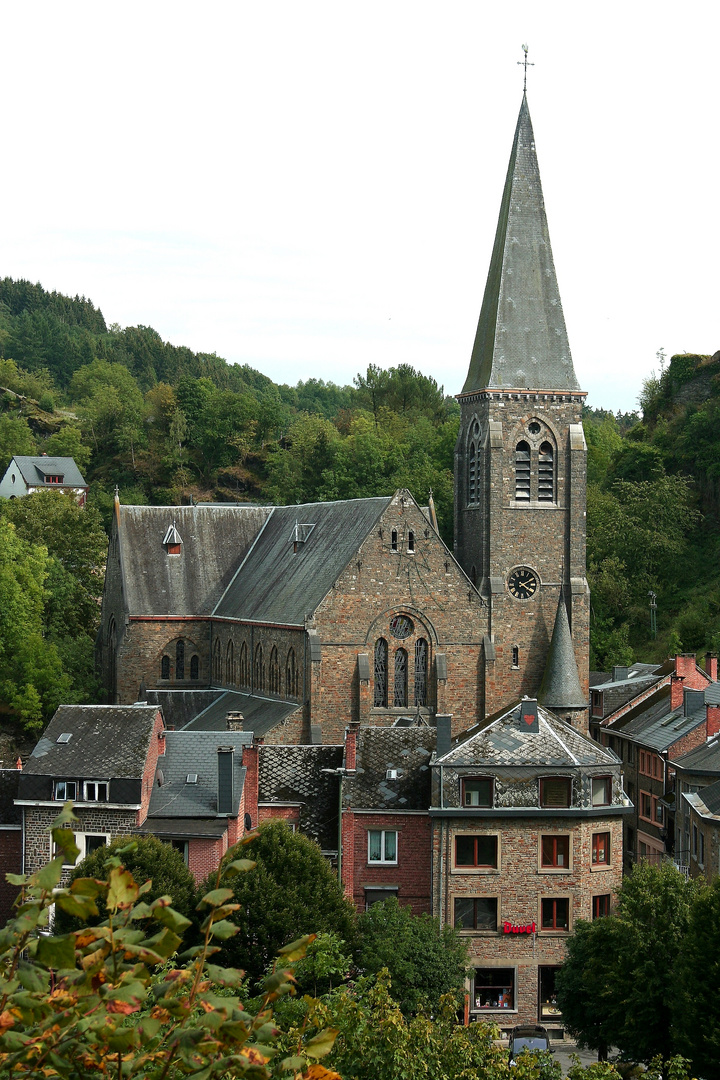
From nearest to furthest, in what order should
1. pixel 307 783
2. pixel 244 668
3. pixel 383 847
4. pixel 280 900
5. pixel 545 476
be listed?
pixel 280 900 → pixel 383 847 → pixel 307 783 → pixel 545 476 → pixel 244 668

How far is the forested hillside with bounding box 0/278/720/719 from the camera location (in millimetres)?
71500

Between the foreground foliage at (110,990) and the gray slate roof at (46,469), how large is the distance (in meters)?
106

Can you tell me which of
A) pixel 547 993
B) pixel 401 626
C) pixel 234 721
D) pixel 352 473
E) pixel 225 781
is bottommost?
pixel 547 993

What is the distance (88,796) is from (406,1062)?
21.8 m

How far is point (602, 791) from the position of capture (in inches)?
1574

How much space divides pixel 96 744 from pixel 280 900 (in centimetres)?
993

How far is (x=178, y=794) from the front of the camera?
40.2 m

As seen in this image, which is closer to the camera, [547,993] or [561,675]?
[547,993]

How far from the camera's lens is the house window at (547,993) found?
37.9m

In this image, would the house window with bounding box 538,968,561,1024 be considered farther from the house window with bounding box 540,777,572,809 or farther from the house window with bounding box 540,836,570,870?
the house window with bounding box 540,777,572,809

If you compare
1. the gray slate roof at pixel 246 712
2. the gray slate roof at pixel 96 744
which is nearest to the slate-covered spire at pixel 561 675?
the gray slate roof at pixel 246 712

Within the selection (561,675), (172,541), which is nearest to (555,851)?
(561,675)

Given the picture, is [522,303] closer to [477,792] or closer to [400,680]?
[400,680]

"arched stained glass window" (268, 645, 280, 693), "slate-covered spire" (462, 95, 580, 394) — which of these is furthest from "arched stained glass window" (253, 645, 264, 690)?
"slate-covered spire" (462, 95, 580, 394)
